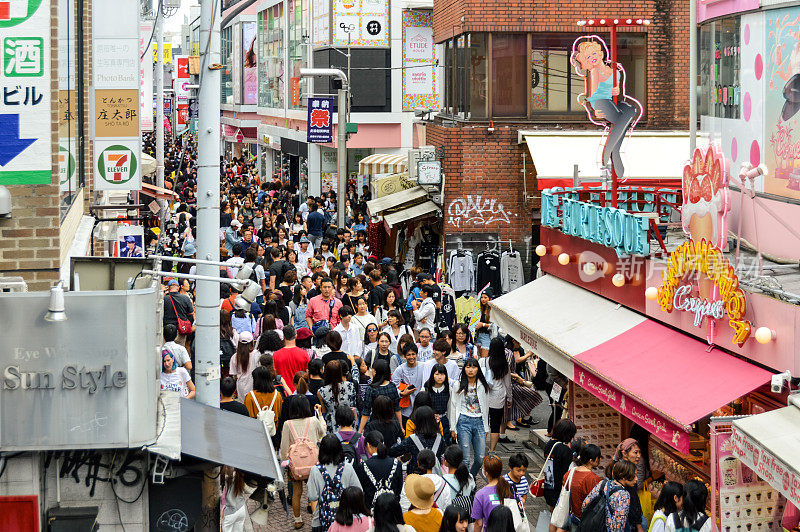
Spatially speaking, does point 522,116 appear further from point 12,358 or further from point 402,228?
point 12,358

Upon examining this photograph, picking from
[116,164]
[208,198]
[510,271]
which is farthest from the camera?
[510,271]

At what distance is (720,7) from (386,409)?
5590 millimetres

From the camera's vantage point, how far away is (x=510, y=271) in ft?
74.3

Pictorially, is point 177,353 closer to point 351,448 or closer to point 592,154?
point 351,448

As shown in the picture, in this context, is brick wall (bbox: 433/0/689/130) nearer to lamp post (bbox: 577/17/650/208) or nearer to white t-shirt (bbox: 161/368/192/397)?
lamp post (bbox: 577/17/650/208)

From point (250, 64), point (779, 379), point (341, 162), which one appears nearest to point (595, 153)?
point (341, 162)

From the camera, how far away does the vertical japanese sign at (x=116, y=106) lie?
1714cm

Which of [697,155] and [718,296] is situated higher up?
[697,155]

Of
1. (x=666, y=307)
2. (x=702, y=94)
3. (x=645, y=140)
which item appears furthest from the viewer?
(x=645, y=140)

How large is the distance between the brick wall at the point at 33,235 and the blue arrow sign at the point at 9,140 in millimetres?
526

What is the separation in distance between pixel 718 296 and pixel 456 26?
1534 centimetres

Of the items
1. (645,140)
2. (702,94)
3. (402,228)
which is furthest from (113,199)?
(702,94)

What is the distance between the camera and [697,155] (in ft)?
36.7

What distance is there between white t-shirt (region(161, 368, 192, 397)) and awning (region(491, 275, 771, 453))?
13.8 feet
